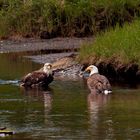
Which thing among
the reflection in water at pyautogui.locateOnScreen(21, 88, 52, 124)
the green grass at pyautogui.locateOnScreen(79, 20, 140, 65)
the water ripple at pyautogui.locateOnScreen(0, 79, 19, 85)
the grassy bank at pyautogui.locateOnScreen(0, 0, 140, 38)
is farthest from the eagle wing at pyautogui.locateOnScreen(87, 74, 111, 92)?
the grassy bank at pyautogui.locateOnScreen(0, 0, 140, 38)

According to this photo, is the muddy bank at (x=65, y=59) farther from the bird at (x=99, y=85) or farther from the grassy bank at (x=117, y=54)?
the bird at (x=99, y=85)

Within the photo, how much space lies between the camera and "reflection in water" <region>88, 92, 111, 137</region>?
1310cm

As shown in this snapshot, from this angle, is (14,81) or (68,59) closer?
(14,81)

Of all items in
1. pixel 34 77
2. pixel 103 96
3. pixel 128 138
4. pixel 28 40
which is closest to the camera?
pixel 128 138

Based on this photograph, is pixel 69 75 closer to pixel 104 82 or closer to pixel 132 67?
pixel 132 67

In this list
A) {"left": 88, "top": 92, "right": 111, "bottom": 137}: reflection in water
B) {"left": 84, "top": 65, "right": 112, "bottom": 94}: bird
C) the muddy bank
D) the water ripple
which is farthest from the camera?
the muddy bank

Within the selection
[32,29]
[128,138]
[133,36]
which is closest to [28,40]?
[32,29]

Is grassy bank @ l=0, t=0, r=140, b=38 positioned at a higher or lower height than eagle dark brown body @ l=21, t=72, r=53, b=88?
higher

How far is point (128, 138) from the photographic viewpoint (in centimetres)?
1222

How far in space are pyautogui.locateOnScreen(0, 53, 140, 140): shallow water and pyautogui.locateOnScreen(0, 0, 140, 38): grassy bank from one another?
14093 millimetres

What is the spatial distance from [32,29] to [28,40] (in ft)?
2.82

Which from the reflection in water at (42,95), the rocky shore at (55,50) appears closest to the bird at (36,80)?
the reflection in water at (42,95)

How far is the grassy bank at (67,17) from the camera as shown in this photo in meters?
34.4

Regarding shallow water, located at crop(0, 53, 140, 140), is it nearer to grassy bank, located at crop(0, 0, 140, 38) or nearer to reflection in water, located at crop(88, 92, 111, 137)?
reflection in water, located at crop(88, 92, 111, 137)
